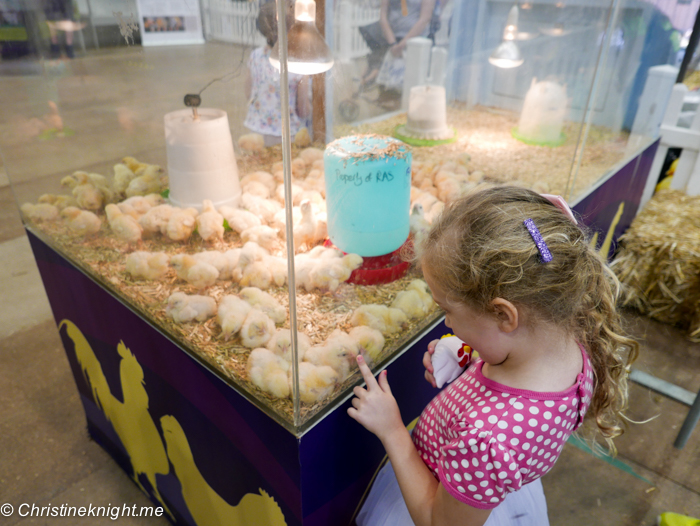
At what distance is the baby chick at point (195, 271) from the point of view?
0.97 metres

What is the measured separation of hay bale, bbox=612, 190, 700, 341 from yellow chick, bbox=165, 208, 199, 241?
1820 millimetres

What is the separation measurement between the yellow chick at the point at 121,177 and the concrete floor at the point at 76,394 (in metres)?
0.03

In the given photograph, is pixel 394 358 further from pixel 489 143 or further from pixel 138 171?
pixel 489 143

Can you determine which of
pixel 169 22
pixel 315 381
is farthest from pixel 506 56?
pixel 315 381

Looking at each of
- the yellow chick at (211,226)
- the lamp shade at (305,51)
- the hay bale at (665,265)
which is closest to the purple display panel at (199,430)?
the yellow chick at (211,226)

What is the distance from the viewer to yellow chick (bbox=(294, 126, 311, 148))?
29.4 inches

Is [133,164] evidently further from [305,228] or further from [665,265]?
[665,265]

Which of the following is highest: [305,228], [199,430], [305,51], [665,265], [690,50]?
[305,51]

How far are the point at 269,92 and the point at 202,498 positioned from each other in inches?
37.6

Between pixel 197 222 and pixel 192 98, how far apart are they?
0.27 m

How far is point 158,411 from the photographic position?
1.18 metres

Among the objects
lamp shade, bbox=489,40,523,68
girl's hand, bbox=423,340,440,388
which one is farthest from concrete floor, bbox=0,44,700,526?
lamp shade, bbox=489,40,523,68

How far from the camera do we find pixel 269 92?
2.51ft

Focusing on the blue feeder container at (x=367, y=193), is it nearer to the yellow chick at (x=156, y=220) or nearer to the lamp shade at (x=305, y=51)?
the lamp shade at (x=305, y=51)
